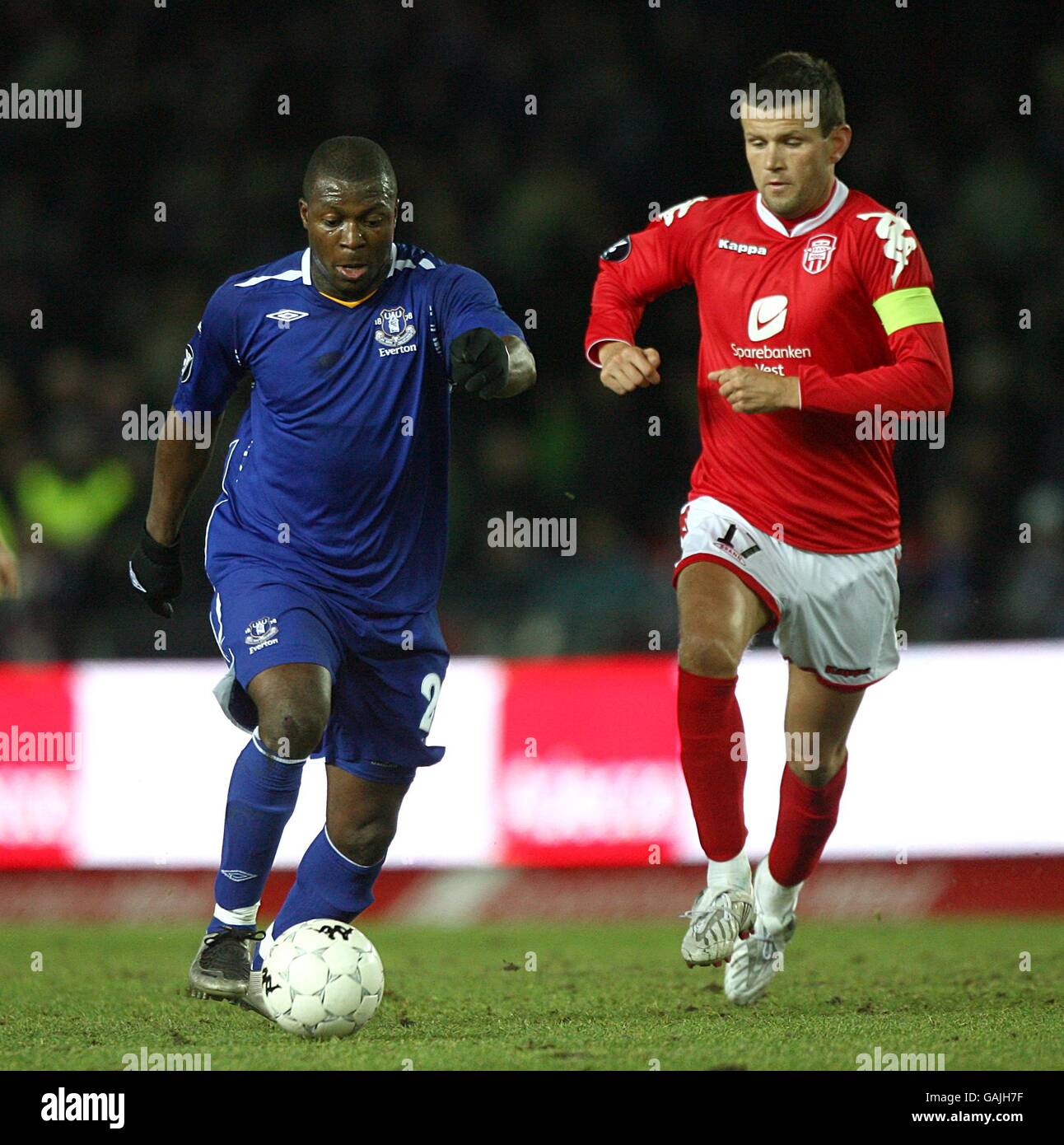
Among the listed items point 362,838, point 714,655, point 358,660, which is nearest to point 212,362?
point 358,660

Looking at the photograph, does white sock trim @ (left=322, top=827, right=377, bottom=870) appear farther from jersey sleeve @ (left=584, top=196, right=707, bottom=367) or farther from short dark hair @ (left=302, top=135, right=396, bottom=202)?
short dark hair @ (left=302, top=135, right=396, bottom=202)

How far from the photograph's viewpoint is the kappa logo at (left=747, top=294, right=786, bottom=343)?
550cm

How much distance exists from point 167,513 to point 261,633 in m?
0.74

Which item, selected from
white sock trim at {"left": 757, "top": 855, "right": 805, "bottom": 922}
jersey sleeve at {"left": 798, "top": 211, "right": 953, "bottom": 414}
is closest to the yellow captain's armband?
jersey sleeve at {"left": 798, "top": 211, "right": 953, "bottom": 414}

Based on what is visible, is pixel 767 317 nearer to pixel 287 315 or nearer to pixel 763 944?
pixel 287 315

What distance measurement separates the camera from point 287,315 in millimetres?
5387

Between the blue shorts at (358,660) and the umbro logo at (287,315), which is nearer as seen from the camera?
the blue shorts at (358,660)

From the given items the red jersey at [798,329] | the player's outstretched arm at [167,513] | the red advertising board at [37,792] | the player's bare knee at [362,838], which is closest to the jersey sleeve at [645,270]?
the red jersey at [798,329]

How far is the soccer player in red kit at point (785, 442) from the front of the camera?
5305mm

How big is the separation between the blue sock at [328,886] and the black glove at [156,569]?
92 centimetres

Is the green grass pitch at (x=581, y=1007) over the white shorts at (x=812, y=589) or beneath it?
beneath

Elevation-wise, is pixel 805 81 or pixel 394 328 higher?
pixel 805 81

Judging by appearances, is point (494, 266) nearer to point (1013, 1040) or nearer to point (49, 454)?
point (49, 454)

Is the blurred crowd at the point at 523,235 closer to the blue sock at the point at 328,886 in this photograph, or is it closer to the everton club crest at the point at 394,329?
the blue sock at the point at 328,886
